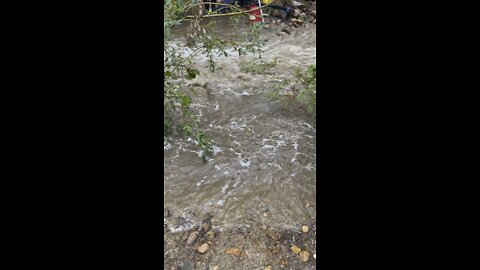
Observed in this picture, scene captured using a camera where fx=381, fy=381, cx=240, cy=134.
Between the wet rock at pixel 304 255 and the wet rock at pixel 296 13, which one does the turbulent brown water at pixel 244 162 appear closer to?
the wet rock at pixel 304 255

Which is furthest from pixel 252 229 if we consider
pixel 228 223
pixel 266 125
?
pixel 266 125

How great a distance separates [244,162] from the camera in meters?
2.62

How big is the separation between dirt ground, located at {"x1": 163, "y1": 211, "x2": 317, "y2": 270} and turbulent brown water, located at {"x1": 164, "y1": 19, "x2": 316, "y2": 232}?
0.20ft

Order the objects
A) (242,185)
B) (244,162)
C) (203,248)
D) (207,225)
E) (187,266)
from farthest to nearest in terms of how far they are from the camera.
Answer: (244,162), (242,185), (207,225), (203,248), (187,266)

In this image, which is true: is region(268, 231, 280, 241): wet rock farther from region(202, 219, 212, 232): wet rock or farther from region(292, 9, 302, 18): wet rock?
region(292, 9, 302, 18): wet rock

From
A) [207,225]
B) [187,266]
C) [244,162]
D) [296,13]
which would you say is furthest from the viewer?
[296,13]

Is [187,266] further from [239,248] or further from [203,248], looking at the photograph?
[239,248]

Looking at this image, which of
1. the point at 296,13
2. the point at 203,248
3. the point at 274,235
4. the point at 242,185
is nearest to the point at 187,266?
the point at 203,248

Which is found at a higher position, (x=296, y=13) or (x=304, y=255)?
(x=296, y=13)

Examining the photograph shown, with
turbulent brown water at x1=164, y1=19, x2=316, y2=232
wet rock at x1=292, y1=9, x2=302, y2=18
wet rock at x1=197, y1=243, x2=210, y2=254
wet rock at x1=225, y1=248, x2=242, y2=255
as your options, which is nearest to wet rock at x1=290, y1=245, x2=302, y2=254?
turbulent brown water at x1=164, y1=19, x2=316, y2=232

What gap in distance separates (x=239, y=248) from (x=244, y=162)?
2.69 feet
